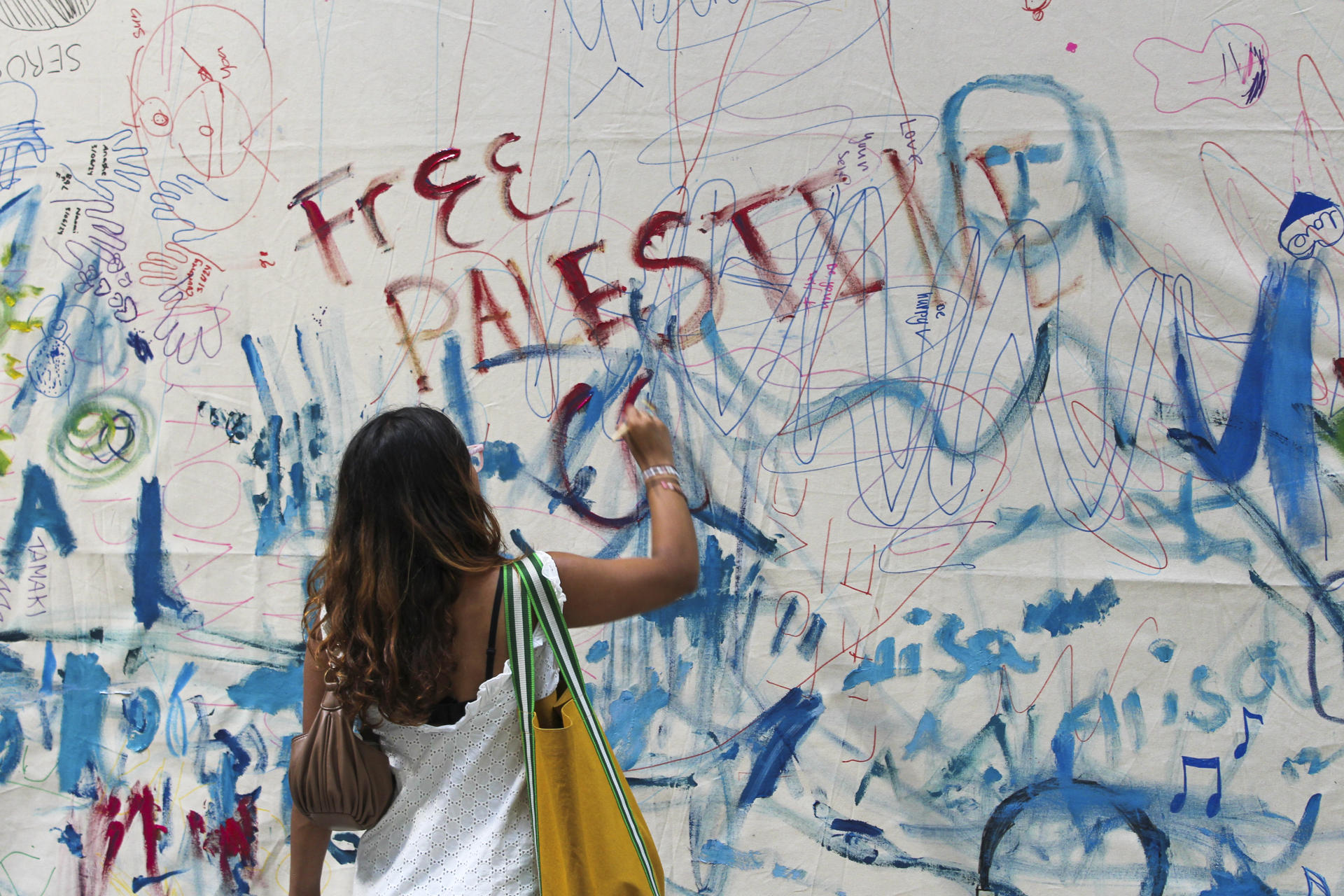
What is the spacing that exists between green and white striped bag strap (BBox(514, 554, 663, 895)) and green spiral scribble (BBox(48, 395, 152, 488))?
1.68 metres

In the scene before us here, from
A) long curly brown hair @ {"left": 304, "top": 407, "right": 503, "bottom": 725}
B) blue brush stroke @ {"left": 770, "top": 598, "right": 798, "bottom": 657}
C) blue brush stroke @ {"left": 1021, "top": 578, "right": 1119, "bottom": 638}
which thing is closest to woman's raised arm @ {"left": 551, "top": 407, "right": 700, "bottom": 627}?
long curly brown hair @ {"left": 304, "top": 407, "right": 503, "bottom": 725}

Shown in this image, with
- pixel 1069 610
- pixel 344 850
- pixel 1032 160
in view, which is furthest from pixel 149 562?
pixel 1032 160

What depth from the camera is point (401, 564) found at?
1507mm

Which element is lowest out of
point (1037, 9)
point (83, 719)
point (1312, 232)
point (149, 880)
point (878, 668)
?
point (149, 880)

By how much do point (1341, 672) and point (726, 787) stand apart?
1523mm

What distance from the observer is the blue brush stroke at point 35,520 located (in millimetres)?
2689

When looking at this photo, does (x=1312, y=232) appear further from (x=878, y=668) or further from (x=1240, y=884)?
(x=1240, y=884)

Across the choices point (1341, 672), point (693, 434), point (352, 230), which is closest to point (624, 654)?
point (693, 434)

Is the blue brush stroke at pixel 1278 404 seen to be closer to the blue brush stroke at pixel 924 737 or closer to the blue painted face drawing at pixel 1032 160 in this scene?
the blue painted face drawing at pixel 1032 160

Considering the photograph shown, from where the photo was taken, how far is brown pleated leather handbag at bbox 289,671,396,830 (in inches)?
61.0

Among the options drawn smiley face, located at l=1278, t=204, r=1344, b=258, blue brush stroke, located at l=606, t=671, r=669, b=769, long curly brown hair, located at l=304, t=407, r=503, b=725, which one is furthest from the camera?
blue brush stroke, located at l=606, t=671, r=669, b=769

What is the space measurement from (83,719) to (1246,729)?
3.05 metres

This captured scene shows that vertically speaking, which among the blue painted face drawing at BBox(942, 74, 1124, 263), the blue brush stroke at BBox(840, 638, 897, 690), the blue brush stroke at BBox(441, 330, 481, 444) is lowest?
the blue brush stroke at BBox(840, 638, 897, 690)

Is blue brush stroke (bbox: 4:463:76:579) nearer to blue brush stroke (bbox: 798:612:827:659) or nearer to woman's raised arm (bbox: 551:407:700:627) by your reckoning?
woman's raised arm (bbox: 551:407:700:627)
